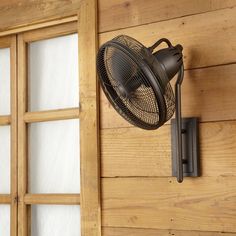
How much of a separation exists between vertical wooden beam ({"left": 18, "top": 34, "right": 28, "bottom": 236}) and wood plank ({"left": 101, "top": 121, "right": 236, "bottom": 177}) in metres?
0.47

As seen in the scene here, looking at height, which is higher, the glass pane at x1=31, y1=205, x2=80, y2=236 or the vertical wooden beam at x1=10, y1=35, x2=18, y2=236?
the vertical wooden beam at x1=10, y1=35, x2=18, y2=236

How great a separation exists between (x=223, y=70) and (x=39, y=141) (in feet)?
3.11

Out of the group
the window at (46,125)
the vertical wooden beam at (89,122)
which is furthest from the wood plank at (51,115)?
the vertical wooden beam at (89,122)

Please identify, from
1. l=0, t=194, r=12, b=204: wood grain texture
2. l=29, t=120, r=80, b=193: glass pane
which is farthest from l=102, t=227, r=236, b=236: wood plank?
l=0, t=194, r=12, b=204: wood grain texture

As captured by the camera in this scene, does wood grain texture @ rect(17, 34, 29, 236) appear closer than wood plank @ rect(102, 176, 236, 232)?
No

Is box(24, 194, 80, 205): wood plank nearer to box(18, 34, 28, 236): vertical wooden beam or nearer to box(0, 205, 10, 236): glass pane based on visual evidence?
box(18, 34, 28, 236): vertical wooden beam

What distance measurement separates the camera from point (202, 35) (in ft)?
6.16

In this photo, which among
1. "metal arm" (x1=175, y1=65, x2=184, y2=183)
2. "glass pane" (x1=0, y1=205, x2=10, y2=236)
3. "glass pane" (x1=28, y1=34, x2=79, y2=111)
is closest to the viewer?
"metal arm" (x1=175, y1=65, x2=184, y2=183)

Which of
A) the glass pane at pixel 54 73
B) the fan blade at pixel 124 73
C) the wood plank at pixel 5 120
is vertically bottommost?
the wood plank at pixel 5 120

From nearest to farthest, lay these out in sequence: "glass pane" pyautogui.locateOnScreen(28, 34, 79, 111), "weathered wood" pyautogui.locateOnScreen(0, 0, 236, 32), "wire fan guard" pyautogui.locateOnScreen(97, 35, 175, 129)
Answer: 1. "wire fan guard" pyautogui.locateOnScreen(97, 35, 175, 129)
2. "weathered wood" pyautogui.locateOnScreen(0, 0, 236, 32)
3. "glass pane" pyautogui.locateOnScreen(28, 34, 79, 111)

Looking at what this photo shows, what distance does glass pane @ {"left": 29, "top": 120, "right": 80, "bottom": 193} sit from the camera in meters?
2.28

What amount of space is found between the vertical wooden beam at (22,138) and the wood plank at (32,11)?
0.09 metres

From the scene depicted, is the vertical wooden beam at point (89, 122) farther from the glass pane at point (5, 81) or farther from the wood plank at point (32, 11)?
the glass pane at point (5, 81)

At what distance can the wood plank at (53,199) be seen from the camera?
2189mm
